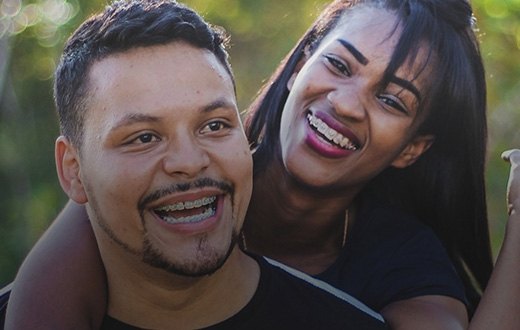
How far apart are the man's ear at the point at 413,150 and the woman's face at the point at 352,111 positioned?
79 mm

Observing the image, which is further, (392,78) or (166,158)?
(392,78)

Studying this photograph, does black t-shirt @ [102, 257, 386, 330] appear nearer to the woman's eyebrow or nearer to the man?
the man

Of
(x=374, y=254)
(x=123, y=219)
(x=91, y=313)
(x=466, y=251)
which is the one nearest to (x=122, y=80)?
Result: (x=123, y=219)

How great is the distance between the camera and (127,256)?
288 centimetres

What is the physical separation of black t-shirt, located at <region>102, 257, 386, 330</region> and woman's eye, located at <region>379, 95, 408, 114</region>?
2.81 ft

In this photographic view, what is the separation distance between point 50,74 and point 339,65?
19.6 feet

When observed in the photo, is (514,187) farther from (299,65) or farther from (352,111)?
(299,65)

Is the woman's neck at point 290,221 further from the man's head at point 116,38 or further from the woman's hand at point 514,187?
the man's head at point 116,38

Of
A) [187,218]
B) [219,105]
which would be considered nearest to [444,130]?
[219,105]

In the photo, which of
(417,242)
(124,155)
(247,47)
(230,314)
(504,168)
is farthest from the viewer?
(247,47)

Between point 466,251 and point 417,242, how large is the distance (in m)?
0.44

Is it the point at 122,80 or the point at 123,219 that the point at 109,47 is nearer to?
the point at 122,80

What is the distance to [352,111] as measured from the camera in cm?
Answer: 359

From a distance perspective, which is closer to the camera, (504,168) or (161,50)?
(161,50)
